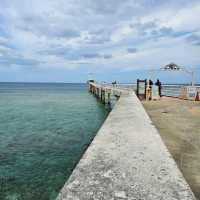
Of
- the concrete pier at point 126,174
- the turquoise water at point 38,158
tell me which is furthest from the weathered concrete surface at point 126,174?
the turquoise water at point 38,158

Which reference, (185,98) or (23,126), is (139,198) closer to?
(23,126)

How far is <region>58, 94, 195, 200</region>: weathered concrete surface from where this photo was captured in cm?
321

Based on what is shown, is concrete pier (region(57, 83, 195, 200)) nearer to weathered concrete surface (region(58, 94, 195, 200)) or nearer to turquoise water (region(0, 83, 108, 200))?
weathered concrete surface (region(58, 94, 195, 200))

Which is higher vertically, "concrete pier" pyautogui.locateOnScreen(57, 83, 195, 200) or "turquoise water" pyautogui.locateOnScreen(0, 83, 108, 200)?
"concrete pier" pyautogui.locateOnScreen(57, 83, 195, 200)

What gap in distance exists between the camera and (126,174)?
385 cm

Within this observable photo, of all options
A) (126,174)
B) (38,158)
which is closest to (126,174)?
(126,174)

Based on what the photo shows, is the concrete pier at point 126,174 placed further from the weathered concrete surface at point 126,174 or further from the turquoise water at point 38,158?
the turquoise water at point 38,158

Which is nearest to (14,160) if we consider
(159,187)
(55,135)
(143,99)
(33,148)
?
(33,148)

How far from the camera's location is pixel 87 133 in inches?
583

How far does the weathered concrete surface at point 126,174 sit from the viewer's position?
10.5ft

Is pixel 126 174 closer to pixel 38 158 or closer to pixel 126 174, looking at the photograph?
pixel 126 174

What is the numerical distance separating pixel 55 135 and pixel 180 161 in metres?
9.17

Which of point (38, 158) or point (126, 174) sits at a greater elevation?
point (126, 174)

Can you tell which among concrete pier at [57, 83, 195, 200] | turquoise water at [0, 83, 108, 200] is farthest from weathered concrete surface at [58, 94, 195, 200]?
turquoise water at [0, 83, 108, 200]
